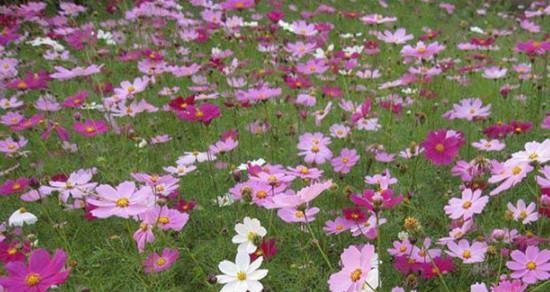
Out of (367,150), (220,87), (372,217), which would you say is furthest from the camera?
(220,87)

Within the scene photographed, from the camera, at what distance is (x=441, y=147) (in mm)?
1533

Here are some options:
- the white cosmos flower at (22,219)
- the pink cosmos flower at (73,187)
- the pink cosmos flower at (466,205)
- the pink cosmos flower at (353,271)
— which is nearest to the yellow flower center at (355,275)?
the pink cosmos flower at (353,271)

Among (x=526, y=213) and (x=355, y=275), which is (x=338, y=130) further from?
(x=355, y=275)

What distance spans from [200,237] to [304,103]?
97cm

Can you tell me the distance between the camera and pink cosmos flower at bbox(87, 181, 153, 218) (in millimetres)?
1109

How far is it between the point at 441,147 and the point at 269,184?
515mm

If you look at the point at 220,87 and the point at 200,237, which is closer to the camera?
the point at 200,237

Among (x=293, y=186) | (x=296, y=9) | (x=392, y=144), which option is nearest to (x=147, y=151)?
(x=293, y=186)

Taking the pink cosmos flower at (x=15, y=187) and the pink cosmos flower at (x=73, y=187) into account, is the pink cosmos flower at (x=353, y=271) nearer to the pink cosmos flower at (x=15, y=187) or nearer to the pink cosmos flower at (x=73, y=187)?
the pink cosmos flower at (x=73, y=187)

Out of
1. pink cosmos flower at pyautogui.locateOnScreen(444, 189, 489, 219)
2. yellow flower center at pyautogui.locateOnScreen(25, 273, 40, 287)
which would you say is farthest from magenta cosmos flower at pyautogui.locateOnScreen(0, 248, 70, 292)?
pink cosmos flower at pyautogui.locateOnScreen(444, 189, 489, 219)

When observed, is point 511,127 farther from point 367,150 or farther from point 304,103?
point 304,103

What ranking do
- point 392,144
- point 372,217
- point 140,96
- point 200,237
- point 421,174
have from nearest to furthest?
point 372,217, point 200,237, point 421,174, point 392,144, point 140,96

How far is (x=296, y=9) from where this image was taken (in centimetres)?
510

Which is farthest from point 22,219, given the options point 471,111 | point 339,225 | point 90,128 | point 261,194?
point 471,111
